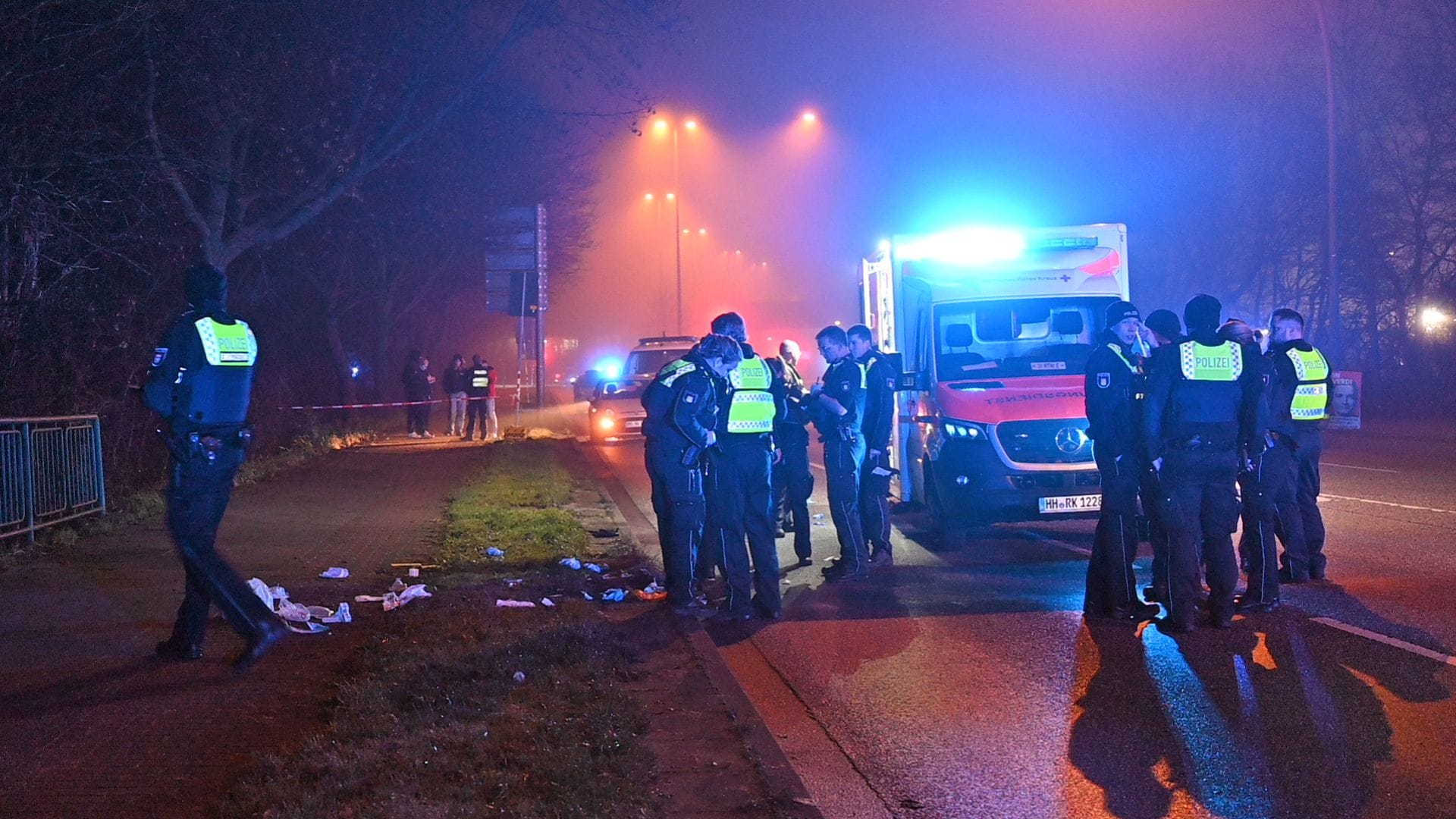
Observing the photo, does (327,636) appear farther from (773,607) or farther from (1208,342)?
(1208,342)

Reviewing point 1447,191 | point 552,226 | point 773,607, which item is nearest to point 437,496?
point 773,607

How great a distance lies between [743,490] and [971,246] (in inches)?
184

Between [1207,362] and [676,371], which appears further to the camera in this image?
[676,371]

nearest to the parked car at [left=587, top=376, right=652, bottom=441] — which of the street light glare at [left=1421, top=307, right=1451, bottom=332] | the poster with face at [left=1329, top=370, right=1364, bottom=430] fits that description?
the poster with face at [left=1329, top=370, right=1364, bottom=430]

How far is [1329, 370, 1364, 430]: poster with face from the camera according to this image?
1975cm

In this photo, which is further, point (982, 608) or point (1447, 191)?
point (1447, 191)

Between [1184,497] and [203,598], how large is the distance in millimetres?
5462

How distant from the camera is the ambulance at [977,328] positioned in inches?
422

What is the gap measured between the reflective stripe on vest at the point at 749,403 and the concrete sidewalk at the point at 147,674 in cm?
242

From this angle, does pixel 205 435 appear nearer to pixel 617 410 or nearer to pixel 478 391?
pixel 617 410

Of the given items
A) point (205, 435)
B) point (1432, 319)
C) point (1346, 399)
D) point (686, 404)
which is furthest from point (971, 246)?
point (1432, 319)

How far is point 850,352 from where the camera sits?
32.7 ft

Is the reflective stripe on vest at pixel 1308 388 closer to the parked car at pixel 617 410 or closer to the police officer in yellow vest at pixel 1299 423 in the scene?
the police officer in yellow vest at pixel 1299 423

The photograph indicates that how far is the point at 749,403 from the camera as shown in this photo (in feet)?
26.8
